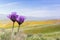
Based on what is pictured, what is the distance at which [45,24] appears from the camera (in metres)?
15.1

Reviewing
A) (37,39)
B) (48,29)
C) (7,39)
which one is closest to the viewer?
(7,39)

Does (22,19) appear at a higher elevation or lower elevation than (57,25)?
higher

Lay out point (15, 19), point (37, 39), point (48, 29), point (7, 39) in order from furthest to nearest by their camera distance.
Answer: point (48, 29)
point (37, 39)
point (7, 39)
point (15, 19)

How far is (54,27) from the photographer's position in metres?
14.9

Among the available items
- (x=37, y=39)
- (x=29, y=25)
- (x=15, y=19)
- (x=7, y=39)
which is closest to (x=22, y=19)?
(x=15, y=19)

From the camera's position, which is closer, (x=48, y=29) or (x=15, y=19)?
(x=15, y=19)

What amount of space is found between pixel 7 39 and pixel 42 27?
10.3 meters

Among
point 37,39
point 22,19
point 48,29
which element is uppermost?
point 22,19

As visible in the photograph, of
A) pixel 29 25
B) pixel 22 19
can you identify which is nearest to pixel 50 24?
pixel 29 25

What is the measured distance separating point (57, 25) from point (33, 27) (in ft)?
5.12

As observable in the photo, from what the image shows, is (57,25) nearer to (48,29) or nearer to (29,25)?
(48,29)

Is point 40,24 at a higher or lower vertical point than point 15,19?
lower

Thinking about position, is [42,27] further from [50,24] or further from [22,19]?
[22,19]

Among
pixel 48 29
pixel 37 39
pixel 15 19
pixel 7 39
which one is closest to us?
pixel 15 19
